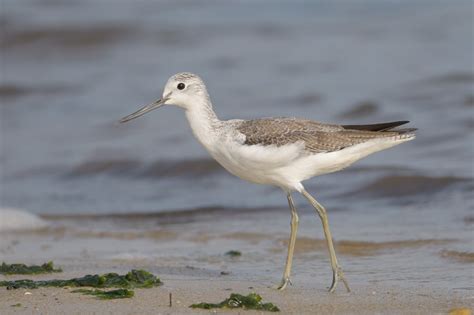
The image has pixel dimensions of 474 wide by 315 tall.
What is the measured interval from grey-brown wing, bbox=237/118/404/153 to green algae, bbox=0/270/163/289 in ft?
4.56

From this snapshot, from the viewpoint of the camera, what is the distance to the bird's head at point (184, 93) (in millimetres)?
8508

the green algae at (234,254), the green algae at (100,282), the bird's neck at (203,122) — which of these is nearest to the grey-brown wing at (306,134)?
the bird's neck at (203,122)

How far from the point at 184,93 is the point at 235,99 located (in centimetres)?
947

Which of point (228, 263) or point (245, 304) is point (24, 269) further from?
point (245, 304)

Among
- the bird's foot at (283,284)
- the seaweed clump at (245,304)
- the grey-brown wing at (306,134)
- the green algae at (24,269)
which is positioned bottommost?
the seaweed clump at (245,304)

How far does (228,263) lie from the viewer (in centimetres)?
930

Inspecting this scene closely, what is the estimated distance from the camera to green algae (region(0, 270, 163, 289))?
25.4 ft

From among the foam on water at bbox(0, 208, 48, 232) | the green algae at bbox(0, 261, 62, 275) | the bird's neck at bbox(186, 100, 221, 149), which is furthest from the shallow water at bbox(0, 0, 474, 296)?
the green algae at bbox(0, 261, 62, 275)

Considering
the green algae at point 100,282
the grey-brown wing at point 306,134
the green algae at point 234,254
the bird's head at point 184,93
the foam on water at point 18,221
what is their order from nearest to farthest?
the green algae at point 100,282
the grey-brown wing at point 306,134
the bird's head at point 184,93
the green algae at point 234,254
the foam on water at point 18,221

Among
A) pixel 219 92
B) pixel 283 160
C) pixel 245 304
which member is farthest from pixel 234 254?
pixel 219 92

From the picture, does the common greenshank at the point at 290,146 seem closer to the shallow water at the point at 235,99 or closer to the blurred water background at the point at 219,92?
the shallow water at the point at 235,99

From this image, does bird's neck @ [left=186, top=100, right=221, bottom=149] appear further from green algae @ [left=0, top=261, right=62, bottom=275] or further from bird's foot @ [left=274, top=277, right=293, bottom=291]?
green algae @ [left=0, top=261, right=62, bottom=275]

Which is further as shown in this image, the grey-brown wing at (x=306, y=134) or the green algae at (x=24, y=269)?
the green algae at (x=24, y=269)

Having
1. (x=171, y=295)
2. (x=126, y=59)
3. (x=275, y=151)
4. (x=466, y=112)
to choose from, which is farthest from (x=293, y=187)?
(x=126, y=59)
